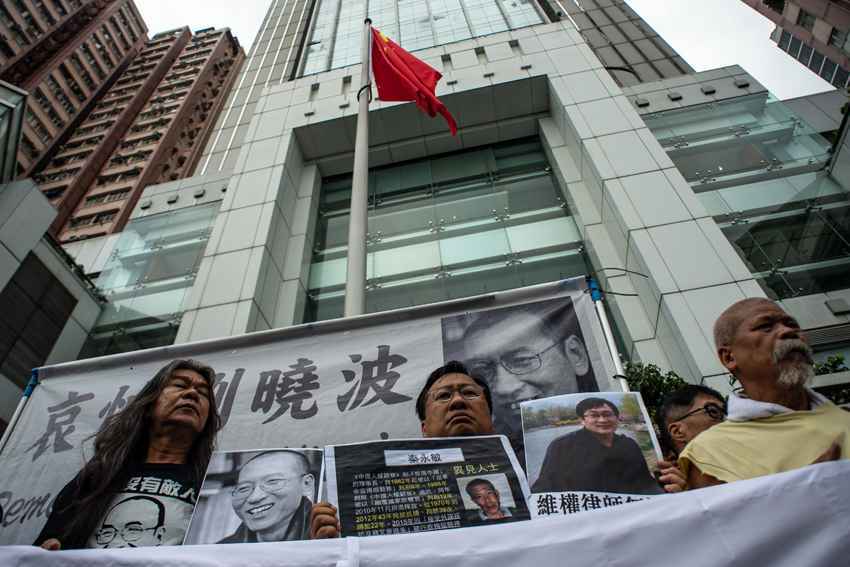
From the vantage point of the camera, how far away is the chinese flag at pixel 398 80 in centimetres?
914

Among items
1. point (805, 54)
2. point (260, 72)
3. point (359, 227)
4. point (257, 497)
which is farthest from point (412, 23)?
point (805, 54)

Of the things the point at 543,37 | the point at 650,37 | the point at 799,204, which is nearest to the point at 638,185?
the point at 799,204

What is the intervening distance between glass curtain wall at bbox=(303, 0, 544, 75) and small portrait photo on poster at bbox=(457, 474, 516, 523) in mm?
16335

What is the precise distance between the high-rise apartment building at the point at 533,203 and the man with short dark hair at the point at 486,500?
4.72m

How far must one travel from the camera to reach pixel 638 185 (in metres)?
9.90

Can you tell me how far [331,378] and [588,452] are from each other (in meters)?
2.16

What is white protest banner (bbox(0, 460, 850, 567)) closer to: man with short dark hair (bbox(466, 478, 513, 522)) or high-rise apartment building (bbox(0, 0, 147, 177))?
man with short dark hair (bbox(466, 478, 513, 522))

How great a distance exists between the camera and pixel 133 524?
3084 millimetres

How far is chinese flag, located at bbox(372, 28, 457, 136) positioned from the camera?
9.14 m

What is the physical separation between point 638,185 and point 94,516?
31.6 ft

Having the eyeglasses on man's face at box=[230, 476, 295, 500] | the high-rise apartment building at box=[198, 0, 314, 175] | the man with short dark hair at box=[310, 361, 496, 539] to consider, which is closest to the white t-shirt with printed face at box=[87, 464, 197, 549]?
the eyeglasses on man's face at box=[230, 476, 295, 500]

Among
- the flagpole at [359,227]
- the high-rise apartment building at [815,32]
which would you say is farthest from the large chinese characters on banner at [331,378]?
the high-rise apartment building at [815,32]

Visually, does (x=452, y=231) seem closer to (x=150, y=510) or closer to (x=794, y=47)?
(x=150, y=510)

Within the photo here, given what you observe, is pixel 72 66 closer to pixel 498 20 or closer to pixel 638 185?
pixel 498 20
